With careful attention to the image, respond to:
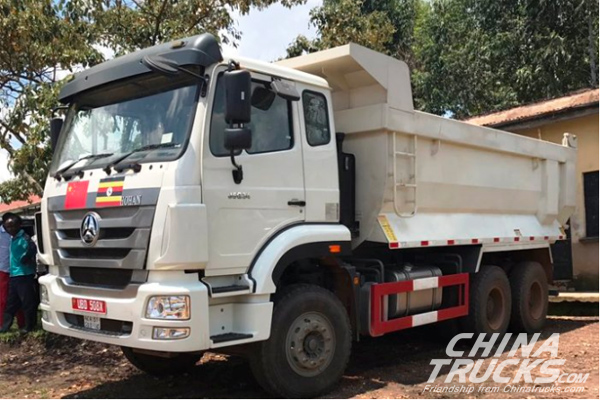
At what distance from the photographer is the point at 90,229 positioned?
4.96 meters

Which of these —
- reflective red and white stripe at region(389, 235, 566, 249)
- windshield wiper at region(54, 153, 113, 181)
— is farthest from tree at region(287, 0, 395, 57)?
windshield wiper at region(54, 153, 113, 181)

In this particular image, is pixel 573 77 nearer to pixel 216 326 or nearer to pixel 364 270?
pixel 364 270

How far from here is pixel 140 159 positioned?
4.83m

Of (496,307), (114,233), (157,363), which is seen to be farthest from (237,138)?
(496,307)

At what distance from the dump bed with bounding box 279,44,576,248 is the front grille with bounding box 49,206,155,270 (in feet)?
7.97

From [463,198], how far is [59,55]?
629 cm

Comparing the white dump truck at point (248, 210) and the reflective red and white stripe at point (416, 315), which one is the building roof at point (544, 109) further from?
the reflective red and white stripe at point (416, 315)

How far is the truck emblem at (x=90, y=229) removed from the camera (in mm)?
4914

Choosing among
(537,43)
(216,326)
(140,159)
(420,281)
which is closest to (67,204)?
(140,159)

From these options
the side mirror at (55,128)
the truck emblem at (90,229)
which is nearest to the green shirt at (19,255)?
the side mirror at (55,128)

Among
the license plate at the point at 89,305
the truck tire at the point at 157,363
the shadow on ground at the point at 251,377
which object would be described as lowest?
the shadow on ground at the point at 251,377

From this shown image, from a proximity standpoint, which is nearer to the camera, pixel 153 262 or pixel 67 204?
pixel 153 262

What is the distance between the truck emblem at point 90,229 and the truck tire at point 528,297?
564cm

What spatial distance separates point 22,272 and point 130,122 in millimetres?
3651
